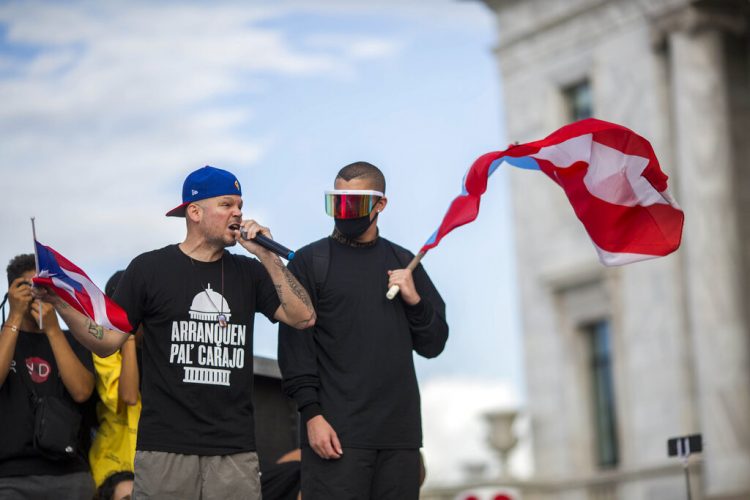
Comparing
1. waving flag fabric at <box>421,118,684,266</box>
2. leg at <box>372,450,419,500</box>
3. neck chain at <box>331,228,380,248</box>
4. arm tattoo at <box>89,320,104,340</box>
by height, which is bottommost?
leg at <box>372,450,419,500</box>

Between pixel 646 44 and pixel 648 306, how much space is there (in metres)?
4.44

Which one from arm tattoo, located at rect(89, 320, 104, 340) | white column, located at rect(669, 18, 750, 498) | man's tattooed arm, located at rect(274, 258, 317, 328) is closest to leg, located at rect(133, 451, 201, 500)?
arm tattoo, located at rect(89, 320, 104, 340)

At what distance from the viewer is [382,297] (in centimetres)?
845

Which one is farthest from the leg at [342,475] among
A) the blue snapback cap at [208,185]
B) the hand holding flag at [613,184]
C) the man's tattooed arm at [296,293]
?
the hand holding flag at [613,184]

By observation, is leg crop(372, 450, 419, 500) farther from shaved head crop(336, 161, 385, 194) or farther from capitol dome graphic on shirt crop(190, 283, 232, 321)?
shaved head crop(336, 161, 385, 194)

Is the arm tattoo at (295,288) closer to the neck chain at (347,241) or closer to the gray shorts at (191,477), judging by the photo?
the neck chain at (347,241)

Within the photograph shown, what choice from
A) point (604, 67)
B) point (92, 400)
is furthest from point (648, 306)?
point (92, 400)

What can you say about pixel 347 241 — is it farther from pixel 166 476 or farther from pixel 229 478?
pixel 166 476

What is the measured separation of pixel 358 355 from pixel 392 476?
634 millimetres

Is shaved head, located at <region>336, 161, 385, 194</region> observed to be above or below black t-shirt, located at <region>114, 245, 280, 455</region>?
above

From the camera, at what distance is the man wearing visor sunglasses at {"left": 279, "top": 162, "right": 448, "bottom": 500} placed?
8.15 m

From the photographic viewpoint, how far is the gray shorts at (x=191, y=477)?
7.56 m

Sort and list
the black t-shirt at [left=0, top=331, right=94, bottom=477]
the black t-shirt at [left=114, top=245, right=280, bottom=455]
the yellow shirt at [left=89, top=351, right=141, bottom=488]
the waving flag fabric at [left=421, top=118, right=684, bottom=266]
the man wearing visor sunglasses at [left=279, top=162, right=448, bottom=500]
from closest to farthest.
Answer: the black t-shirt at [left=114, top=245, right=280, bottom=455], the man wearing visor sunglasses at [left=279, top=162, right=448, bottom=500], the black t-shirt at [left=0, top=331, right=94, bottom=477], the yellow shirt at [left=89, top=351, right=141, bottom=488], the waving flag fabric at [left=421, top=118, right=684, bottom=266]

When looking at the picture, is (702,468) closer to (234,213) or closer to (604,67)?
(604,67)
